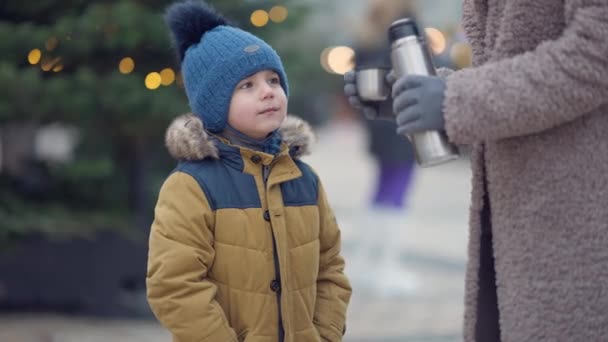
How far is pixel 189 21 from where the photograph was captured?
8.18ft

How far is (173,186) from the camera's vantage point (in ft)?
7.57

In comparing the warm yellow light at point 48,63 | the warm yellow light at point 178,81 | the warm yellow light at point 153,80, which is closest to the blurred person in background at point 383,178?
the warm yellow light at point 178,81

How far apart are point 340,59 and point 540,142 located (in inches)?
197

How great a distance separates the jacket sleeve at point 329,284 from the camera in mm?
2500

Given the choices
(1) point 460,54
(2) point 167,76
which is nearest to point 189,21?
(2) point 167,76

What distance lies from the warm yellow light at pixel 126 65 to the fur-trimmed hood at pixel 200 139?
2588mm

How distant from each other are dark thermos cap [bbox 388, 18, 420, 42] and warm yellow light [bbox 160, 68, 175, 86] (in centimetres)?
330

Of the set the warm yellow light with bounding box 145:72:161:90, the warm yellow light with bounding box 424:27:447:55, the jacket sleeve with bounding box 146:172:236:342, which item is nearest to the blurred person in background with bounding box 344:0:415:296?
the warm yellow light with bounding box 424:27:447:55

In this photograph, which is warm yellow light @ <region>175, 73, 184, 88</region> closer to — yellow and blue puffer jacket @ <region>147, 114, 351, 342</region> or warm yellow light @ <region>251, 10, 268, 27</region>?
warm yellow light @ <region>251, 10, 268, 27</region>

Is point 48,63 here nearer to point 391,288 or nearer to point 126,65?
point 126,65

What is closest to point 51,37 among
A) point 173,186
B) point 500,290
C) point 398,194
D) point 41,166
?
point 41,166

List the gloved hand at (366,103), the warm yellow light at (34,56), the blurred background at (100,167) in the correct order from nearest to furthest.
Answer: the gloved hand at (366,103) < the warm yellow light at (34,56) < the blurred background at (100,167)

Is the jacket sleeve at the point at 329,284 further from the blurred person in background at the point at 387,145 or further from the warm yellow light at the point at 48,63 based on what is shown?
the blurred person in background at the point at 387,145

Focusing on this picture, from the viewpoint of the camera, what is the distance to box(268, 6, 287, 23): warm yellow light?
510 centimetres
